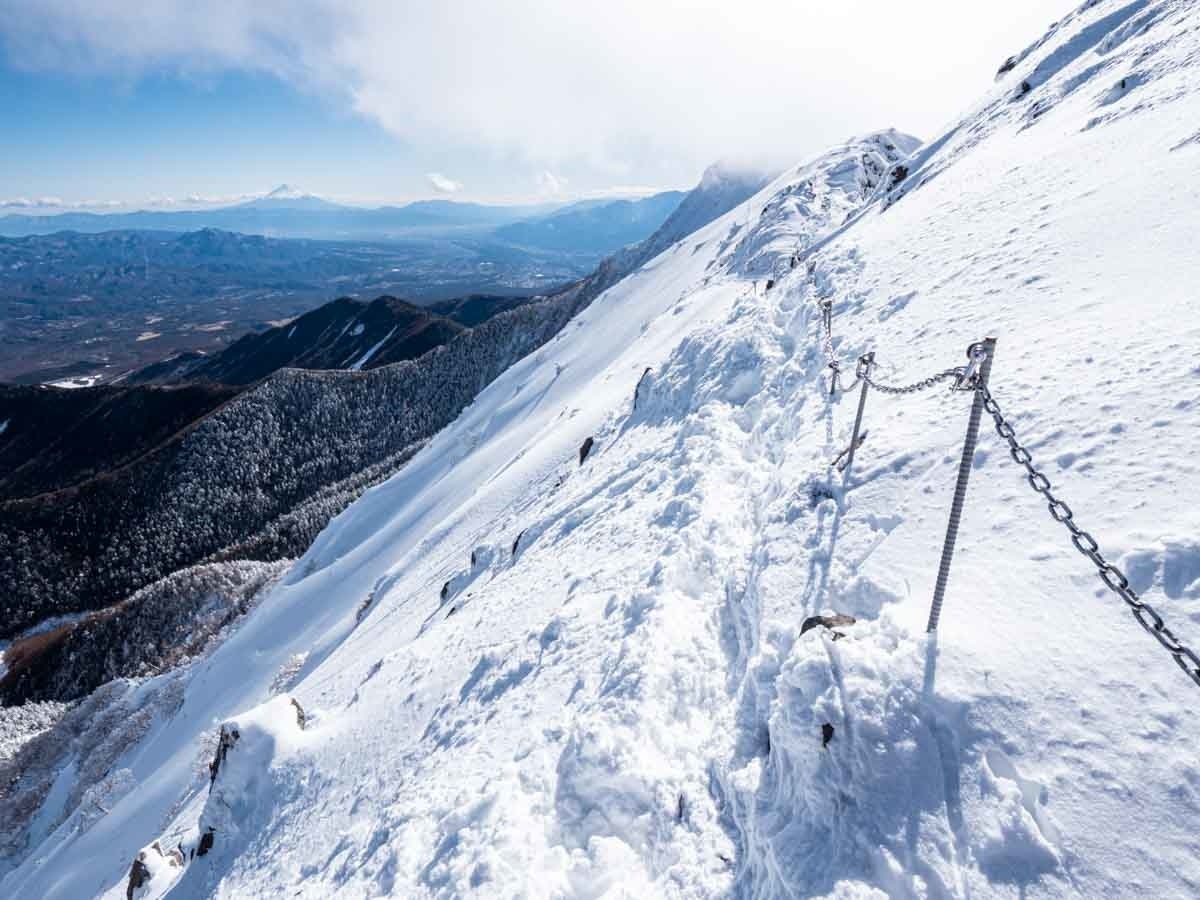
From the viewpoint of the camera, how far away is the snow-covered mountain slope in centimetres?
505

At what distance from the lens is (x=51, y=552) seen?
7944cm

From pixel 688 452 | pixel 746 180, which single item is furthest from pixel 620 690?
pixel 746 180

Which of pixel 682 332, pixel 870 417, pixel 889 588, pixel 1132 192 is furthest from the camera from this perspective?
pixel 682 332

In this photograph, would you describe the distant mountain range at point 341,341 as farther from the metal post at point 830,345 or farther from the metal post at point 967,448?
the metal post at point 967,448

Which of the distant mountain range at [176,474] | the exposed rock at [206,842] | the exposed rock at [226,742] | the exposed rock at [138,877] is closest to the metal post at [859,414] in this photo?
the exposed rock at [226,742]

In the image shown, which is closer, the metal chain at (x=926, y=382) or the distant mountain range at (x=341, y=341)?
the metal chain at (x=926, y=382)

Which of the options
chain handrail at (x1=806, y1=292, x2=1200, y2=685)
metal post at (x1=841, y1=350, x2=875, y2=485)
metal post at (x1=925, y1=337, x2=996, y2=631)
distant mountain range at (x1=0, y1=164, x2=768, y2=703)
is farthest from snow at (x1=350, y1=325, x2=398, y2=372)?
metal post at (x1=925, y1=337, x2=996, y2=631)

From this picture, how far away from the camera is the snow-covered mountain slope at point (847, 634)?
16.6 ft

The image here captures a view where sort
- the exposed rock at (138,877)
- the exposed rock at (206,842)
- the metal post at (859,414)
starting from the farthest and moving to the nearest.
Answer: the exposed rock at (138,877)
the exposed rock at (206,842)
the metal post at (859,414)

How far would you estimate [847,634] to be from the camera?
22.2 ft

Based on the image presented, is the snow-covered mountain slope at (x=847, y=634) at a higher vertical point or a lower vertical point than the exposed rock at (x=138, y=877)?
higher

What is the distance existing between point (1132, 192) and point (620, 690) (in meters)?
16.2

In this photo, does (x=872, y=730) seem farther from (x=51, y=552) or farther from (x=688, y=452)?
(x=51, y=552)

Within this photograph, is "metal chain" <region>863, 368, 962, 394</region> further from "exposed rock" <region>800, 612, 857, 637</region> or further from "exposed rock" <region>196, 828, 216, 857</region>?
"exposed rock" <region>196, 828, 216, 857</region>
